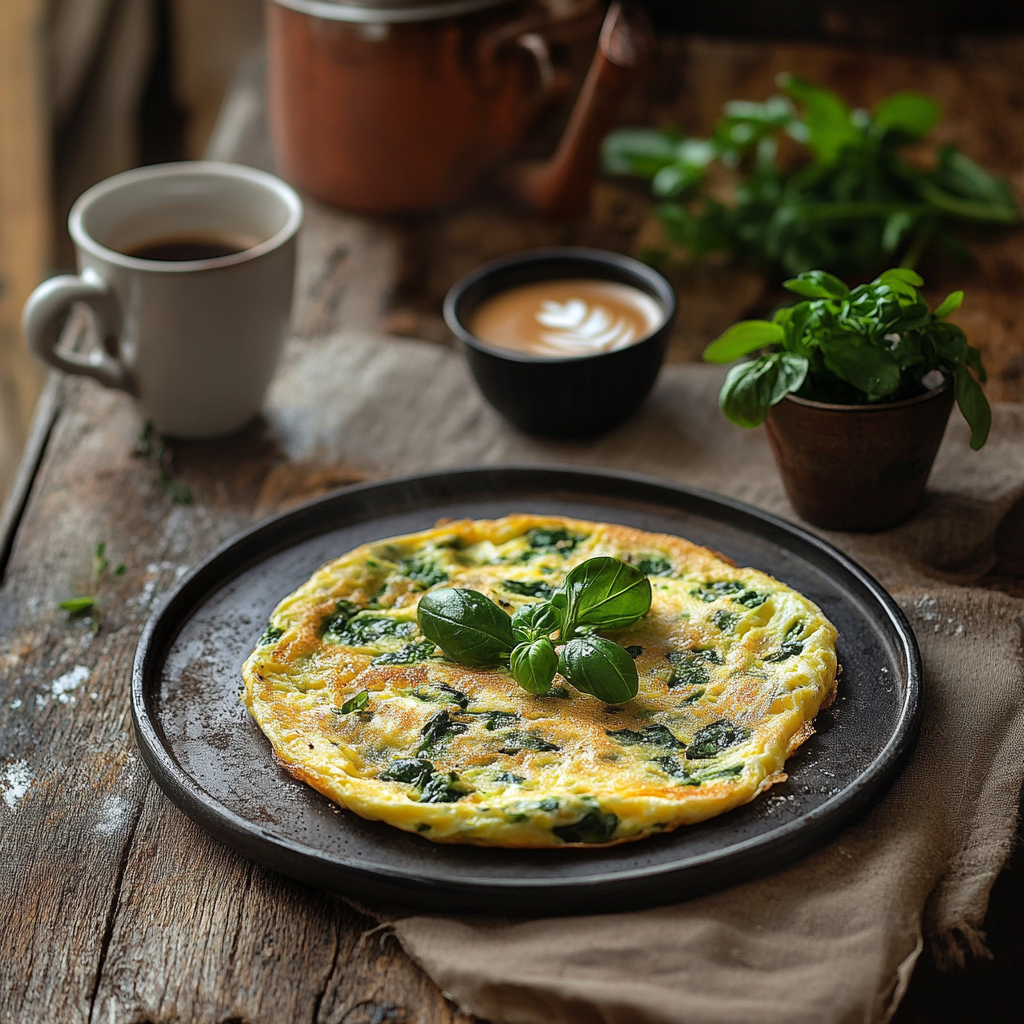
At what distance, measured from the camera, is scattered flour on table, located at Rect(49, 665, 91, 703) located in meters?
1.83

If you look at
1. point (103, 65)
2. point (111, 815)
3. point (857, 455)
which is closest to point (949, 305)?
point (857, 455)

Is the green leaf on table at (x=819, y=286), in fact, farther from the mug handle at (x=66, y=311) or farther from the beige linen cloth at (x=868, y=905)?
the mug handle at (x=66, y=311)

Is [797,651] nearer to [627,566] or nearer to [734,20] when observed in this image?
[627,566]

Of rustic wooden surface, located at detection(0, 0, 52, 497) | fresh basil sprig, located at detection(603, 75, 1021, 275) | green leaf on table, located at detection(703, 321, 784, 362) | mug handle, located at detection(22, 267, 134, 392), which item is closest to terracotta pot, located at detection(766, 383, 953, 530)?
green leaf on table, located at detection(703, 321, 784, 362)

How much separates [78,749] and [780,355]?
127 cm

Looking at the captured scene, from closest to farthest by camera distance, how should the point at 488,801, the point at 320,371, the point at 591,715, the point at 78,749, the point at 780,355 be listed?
the point at 488,801
the point at 591,715
the point at 78,749
the point at 780,355
the point at 320,371

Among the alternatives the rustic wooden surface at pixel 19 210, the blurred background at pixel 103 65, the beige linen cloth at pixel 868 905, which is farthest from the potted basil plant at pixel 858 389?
the rustic wooden surface at pixel 19 210

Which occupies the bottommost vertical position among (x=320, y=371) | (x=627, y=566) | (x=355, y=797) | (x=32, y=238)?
(x=32, y=238)

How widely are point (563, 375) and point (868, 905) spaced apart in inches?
47.4

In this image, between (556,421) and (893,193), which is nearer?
(556,421)

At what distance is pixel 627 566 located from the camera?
1.70 meters

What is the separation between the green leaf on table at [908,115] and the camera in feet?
9.39

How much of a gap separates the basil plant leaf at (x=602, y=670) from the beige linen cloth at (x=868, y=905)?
9.2 inches

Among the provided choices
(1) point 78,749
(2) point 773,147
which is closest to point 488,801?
(1) point 78,749
